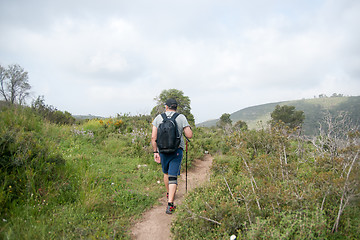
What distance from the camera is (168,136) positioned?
3.92m

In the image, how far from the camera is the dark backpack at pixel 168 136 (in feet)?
12.9

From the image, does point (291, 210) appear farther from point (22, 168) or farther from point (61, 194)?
point (22, 168)

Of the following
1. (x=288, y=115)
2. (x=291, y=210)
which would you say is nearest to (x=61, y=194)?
(x=291, y=210)

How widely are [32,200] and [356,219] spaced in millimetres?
5063

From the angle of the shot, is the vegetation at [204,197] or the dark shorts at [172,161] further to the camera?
the dark shorts at [172,161]

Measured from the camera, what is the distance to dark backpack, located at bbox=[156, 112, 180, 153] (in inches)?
154

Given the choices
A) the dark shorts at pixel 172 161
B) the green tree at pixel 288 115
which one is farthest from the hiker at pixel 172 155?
the green tree at pixel 288 115

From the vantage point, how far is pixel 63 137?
28.9 ft

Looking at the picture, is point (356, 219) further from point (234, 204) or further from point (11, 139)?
point (11, 139)

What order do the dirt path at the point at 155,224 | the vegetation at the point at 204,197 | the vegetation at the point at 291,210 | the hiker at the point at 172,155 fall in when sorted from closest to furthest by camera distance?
1. the vegetation at the point at 291,210
2. the vegetation at the point at 204,197
3. the dirt path at the point at 155,224
4. the hiker at the point at 172,155

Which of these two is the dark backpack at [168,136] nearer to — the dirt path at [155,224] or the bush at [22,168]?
the dirt path at [155,224]

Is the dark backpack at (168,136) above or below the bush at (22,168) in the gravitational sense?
above

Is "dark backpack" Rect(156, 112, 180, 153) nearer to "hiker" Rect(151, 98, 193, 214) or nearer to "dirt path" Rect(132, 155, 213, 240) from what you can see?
"hiker" Rect(151, 98, 193, 214)

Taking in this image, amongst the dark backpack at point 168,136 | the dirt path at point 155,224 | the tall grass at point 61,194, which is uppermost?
the dark backpack at point 168,136
